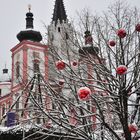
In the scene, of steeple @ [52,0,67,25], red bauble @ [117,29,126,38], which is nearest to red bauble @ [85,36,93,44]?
red bauble @ [117,29,126,38]

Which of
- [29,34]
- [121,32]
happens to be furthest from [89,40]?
[29,34]

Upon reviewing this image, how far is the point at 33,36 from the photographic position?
38281mm

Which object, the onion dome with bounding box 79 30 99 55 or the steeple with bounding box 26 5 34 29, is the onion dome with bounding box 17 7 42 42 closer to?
the steeple with bounding box 26 5 34 29

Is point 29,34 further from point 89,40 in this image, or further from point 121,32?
point 121,32

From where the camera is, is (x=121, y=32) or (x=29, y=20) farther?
(x=29, y=20)

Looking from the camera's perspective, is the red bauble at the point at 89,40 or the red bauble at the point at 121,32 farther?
the red bauble at the point at 89,40

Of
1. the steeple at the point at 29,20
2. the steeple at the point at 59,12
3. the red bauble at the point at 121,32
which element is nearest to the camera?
the red bauble at the point at 121,32

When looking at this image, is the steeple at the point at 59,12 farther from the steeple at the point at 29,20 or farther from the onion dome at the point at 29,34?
the onion dome at the point at 29,34

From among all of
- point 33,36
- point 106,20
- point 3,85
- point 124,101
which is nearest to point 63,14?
point 33,36

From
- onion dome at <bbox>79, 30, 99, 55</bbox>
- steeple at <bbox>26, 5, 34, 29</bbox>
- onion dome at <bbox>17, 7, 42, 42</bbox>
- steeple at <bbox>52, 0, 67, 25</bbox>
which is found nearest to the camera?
onion dome at <bbox>79, 30, 99, 55</bbox>

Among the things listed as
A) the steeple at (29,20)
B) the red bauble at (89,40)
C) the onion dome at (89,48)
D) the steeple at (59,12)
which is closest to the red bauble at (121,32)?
the onion dome at (89,48)

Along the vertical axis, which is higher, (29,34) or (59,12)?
(59,12)

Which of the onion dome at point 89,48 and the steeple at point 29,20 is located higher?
the steeple at point 29,20

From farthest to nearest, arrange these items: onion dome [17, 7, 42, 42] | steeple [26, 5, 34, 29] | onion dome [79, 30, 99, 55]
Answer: steeple [26, 5, 34, 29] → onion dome [17, 7, 42, 42] → onion dome [79, 30, 99, 55]
